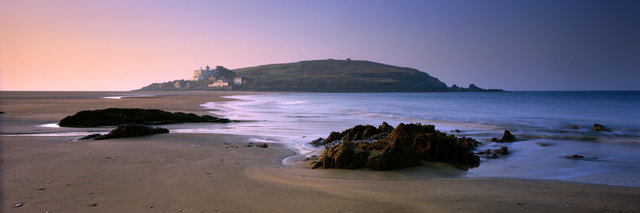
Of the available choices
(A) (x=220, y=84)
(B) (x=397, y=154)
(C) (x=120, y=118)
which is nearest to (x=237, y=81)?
(A) (x=220, y=84)

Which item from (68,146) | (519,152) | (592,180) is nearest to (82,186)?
(68,146)

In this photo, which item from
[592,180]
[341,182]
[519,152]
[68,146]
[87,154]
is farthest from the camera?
[519,152]

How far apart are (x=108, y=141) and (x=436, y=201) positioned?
6558mm

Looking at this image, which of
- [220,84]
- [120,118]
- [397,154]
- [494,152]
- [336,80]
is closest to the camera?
[397,154]

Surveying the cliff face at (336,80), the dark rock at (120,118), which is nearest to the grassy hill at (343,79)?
the cliff face at (336,80)

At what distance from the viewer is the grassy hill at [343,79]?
431 feet

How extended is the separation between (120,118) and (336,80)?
415ft

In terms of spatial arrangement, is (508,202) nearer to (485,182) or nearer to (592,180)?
(485,182)

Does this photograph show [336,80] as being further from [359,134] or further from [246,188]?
[246,188]

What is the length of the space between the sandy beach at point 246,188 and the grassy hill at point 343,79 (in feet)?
404

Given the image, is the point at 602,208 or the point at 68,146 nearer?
the point at 602,208

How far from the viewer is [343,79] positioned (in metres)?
138

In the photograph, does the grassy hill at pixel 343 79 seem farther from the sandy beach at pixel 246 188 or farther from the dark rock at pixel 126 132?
the sandy beach at pixel 246 188

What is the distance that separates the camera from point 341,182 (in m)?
4.22
